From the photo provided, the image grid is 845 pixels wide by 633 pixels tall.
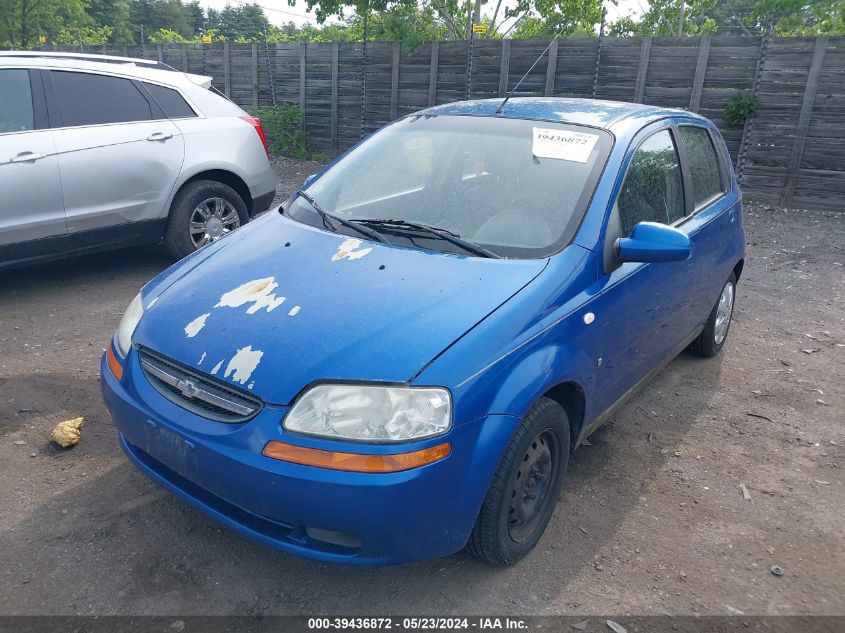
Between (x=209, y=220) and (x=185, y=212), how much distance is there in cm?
27

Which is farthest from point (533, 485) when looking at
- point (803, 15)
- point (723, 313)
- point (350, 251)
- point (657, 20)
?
point (657, 20)

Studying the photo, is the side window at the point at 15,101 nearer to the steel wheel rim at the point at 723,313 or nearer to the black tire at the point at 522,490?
the black tire at the point at 522,490

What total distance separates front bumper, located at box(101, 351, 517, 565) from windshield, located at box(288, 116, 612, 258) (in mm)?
974

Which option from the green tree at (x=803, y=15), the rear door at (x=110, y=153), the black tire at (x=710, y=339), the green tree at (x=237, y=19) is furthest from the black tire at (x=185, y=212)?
the green tree at (x=237, y=19)

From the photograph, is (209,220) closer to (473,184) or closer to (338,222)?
(338,222)

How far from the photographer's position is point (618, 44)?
10484mm

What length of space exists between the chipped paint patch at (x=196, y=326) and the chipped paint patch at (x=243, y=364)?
26 centimetres

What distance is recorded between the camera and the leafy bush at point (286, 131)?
13992 mm

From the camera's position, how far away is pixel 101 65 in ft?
18.5

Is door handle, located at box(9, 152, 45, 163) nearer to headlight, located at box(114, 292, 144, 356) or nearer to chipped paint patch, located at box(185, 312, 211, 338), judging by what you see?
headlight, located at box(114, 292, 144, 356)

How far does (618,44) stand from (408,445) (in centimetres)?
995

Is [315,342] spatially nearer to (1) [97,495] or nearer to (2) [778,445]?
(1) [97,495]

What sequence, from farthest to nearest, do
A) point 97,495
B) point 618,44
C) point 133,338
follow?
point 618,44 → point 97,495 → point 133,338

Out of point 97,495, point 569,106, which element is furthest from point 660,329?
point 97,495
